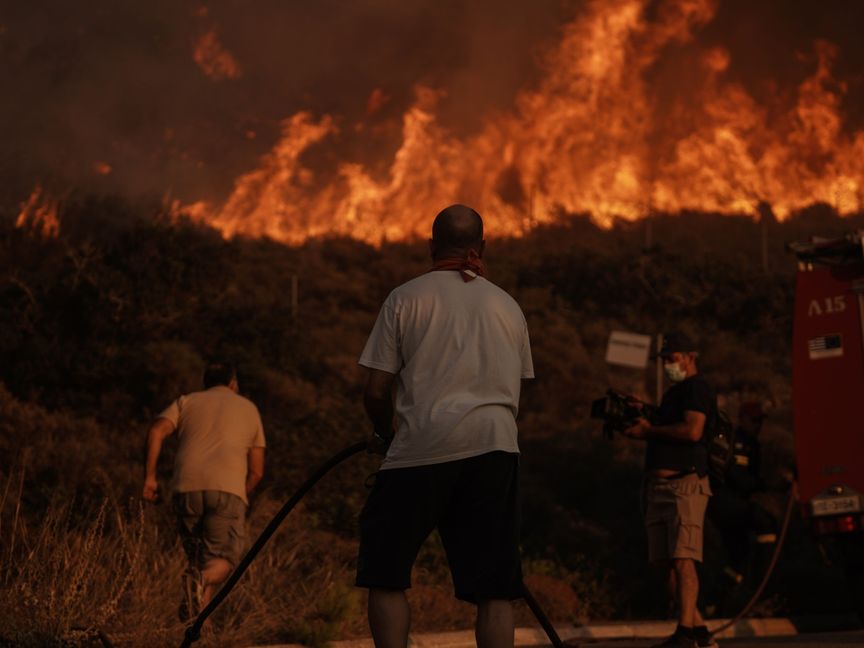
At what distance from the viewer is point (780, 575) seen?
41.6 feet

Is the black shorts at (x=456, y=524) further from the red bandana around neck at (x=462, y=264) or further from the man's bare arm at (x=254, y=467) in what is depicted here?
the man's bare arm at (x=254, y=467)

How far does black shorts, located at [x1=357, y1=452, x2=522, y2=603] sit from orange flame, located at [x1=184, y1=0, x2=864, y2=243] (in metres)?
31.9

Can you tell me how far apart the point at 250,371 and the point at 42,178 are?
8008mm

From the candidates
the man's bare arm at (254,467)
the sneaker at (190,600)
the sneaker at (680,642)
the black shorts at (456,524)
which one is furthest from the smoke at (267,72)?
the black shorts at (456,524)

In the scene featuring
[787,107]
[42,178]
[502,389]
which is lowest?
[502,389]

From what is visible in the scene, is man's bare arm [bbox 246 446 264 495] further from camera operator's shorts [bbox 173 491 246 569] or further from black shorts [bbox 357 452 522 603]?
black shorts [bbox 357 452 522 603]

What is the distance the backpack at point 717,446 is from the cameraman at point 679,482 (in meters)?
0.09

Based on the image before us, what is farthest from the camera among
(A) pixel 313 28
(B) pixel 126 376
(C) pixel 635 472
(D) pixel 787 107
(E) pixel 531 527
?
(D) pixel 787 107

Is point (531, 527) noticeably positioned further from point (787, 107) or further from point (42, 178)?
point (787, 107)

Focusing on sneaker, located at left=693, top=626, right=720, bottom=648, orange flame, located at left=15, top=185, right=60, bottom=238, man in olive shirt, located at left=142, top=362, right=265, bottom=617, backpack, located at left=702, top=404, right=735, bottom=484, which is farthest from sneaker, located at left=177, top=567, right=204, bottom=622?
orange flame, located at left=15, top=185, right=60, bottom=238

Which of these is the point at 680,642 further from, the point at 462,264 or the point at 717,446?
the point at 462,264

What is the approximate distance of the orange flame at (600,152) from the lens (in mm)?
38281

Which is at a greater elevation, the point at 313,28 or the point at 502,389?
the point at 313,28

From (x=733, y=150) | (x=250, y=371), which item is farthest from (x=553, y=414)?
(x=733, y=150)
